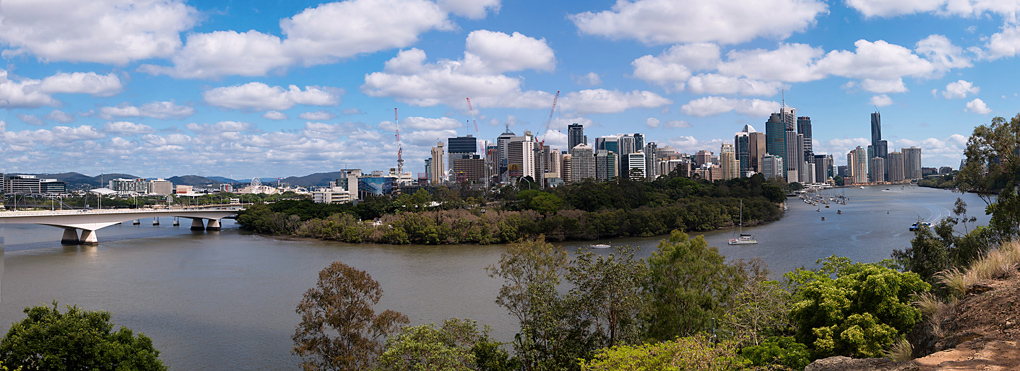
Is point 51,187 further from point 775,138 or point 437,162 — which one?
point 775,138

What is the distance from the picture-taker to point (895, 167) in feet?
458

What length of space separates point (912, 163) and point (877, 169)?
10.9m

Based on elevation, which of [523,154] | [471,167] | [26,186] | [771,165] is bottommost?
[26,186]

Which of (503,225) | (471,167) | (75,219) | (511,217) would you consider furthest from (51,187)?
(503,225)

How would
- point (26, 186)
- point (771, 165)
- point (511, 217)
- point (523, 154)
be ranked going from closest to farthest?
point (511, 217) → point (26, 186) → point (523, 154) → point (771, 165)

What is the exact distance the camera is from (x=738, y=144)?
179 m

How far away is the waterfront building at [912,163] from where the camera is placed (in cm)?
13200

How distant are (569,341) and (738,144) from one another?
182765 millimetres

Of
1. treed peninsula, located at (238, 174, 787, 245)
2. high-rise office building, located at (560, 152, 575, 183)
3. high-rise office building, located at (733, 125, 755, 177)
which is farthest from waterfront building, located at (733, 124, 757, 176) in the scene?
treed peninsula, located at (238, 174, 787, 245)

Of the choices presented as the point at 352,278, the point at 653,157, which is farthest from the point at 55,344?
the point at 653,157

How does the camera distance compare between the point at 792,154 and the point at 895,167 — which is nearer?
the point at 895,167

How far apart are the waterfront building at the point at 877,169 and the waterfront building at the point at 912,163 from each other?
22.4 feet

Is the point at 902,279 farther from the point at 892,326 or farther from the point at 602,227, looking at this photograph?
the point at 602,227

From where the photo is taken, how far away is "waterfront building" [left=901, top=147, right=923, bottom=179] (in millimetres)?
132000
